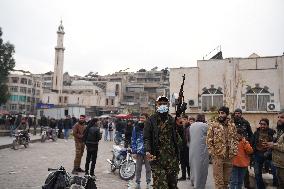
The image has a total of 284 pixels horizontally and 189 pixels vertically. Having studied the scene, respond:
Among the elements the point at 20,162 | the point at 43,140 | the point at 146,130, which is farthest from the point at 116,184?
the point at 43,140

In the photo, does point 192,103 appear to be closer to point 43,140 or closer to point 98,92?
point 43,140

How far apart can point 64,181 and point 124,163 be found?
13.2 feet

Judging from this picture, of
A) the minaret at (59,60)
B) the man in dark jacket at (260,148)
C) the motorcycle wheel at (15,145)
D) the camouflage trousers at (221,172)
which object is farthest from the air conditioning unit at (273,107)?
the minaret at (59,60)

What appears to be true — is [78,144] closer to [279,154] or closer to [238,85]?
[279,154]

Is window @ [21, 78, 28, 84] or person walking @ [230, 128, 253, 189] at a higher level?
window @ [21, 78, 28, 84]

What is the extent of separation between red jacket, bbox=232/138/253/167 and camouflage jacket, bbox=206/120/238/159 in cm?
66

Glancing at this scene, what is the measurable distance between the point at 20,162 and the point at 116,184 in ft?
18.5

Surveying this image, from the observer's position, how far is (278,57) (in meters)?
26.5

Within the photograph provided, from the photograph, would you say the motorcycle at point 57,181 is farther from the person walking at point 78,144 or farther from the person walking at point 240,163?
the person walking at point 78,144

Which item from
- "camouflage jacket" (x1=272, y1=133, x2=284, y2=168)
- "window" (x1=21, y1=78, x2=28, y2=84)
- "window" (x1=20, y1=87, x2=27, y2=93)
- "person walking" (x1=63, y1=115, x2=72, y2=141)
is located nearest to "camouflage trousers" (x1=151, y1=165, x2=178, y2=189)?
"camouflage jacket" (x1=272, y1=133, x2=284, y2=168)

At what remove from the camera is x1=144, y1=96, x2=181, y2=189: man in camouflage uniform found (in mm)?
5633

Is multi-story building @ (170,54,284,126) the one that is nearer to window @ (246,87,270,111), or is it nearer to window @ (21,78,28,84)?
window @ (246,87,270,111)

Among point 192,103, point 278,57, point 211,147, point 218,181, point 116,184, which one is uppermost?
point 278,57

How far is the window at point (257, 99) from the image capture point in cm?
2670
